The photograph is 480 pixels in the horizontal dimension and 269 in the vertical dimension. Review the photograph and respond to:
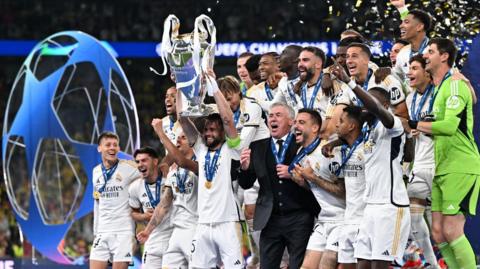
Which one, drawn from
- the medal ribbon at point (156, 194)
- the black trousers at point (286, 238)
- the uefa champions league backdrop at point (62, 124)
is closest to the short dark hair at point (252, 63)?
the medal ribbon at point (156, 194)

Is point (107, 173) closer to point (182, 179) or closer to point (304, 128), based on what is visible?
point (182, 179)

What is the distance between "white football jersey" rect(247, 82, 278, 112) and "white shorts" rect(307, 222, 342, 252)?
64.3 inches

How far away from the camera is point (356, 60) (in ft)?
28.9

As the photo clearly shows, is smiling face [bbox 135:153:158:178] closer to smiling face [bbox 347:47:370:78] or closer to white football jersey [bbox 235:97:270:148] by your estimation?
white football jersey [bbox 235:97:270:148]

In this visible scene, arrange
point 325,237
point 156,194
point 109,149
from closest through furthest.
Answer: point 325,237
point 156,194
point 109,149

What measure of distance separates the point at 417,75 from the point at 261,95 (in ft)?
5.92

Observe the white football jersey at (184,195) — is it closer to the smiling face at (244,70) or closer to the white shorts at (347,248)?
the smiling face at (244,70)

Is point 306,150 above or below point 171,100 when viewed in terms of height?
below

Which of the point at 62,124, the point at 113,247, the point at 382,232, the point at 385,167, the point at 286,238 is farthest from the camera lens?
the point at 62,124

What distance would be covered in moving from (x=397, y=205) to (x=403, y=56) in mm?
1696

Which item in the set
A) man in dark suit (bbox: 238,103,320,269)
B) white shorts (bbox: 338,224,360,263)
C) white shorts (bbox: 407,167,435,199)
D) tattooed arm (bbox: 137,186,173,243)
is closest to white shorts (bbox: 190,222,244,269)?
man in dark suit (bbox: 238,103,320,269)

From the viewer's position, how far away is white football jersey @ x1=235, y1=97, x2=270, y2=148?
9633 mm

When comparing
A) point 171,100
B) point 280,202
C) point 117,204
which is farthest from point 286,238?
point 117,204

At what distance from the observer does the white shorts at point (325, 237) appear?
8547mm
